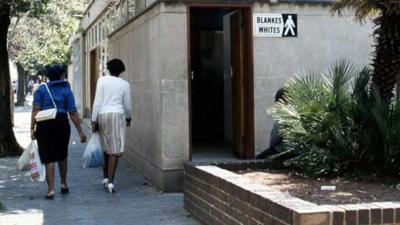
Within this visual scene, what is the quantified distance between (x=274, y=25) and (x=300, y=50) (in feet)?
1.72

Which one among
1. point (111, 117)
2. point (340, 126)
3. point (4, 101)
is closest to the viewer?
point (340, 126)

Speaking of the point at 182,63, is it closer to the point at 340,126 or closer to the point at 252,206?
the point at 340,126

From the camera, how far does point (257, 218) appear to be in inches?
207

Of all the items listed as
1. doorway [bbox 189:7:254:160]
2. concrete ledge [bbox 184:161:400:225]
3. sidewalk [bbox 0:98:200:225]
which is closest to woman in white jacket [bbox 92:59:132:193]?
sidewalk [bbox 0:98:200:225]

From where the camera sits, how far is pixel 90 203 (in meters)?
8.27

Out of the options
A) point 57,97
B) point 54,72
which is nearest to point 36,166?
point 57,97

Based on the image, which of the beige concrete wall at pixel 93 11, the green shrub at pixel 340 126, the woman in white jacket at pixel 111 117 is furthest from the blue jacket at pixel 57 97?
the beige concrete wall at pixel 93 11

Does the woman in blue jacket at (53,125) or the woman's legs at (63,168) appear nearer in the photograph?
the woman in blue jacket at (53,125)

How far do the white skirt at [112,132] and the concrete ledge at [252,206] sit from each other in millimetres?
1780

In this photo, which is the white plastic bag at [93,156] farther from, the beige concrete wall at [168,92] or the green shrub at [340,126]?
the green shrub at [340,126]

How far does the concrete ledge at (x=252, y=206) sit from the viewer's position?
4492 millimetres

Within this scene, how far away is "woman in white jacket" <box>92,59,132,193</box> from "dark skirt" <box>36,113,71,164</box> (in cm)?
52

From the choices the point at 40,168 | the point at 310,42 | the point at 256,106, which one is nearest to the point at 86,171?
the point at 40,168

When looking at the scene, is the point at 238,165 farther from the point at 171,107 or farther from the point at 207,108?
the point at 207,108
